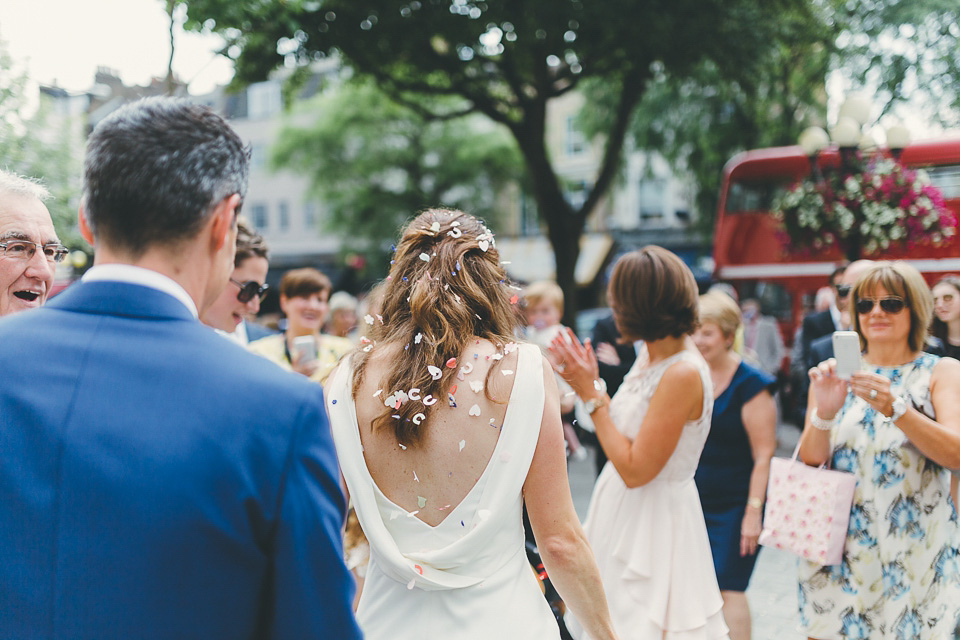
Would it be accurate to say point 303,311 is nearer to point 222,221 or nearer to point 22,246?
point 22,246

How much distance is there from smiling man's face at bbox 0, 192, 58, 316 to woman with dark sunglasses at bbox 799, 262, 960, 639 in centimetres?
299

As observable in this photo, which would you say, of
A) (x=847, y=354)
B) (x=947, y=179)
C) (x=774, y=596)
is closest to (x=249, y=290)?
(x=847, y=354)

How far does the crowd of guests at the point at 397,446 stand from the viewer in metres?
1.17

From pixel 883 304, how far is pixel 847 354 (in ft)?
1.30

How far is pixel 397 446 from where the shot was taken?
2.02 meters

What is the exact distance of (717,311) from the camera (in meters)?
4.17

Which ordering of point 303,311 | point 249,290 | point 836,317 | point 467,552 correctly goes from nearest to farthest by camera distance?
1. point 467,552
2. point 249,290
3. point 303,311
4. point 836,317

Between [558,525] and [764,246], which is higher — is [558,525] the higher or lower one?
the lower one

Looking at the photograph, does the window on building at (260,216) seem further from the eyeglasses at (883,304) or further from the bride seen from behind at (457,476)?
the bride seen from behind at (457,476)

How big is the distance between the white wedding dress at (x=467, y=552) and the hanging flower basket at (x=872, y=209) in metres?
8.83

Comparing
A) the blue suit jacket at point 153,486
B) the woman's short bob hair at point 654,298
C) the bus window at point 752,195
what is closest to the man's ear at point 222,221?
the blue suit jacket at point 153,486

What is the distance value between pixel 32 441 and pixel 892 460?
10.6 feet

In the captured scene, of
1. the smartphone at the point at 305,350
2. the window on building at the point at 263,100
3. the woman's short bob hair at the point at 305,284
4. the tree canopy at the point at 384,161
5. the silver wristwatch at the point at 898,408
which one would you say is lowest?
the silver wristwatch at the point at 898,408

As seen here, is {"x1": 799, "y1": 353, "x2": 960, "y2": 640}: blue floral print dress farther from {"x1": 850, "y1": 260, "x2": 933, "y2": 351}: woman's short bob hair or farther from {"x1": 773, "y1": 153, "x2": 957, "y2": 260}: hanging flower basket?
{"x1": 773, "y1": 153, "x2": 957, "y2": 260}: hanging flower basket
